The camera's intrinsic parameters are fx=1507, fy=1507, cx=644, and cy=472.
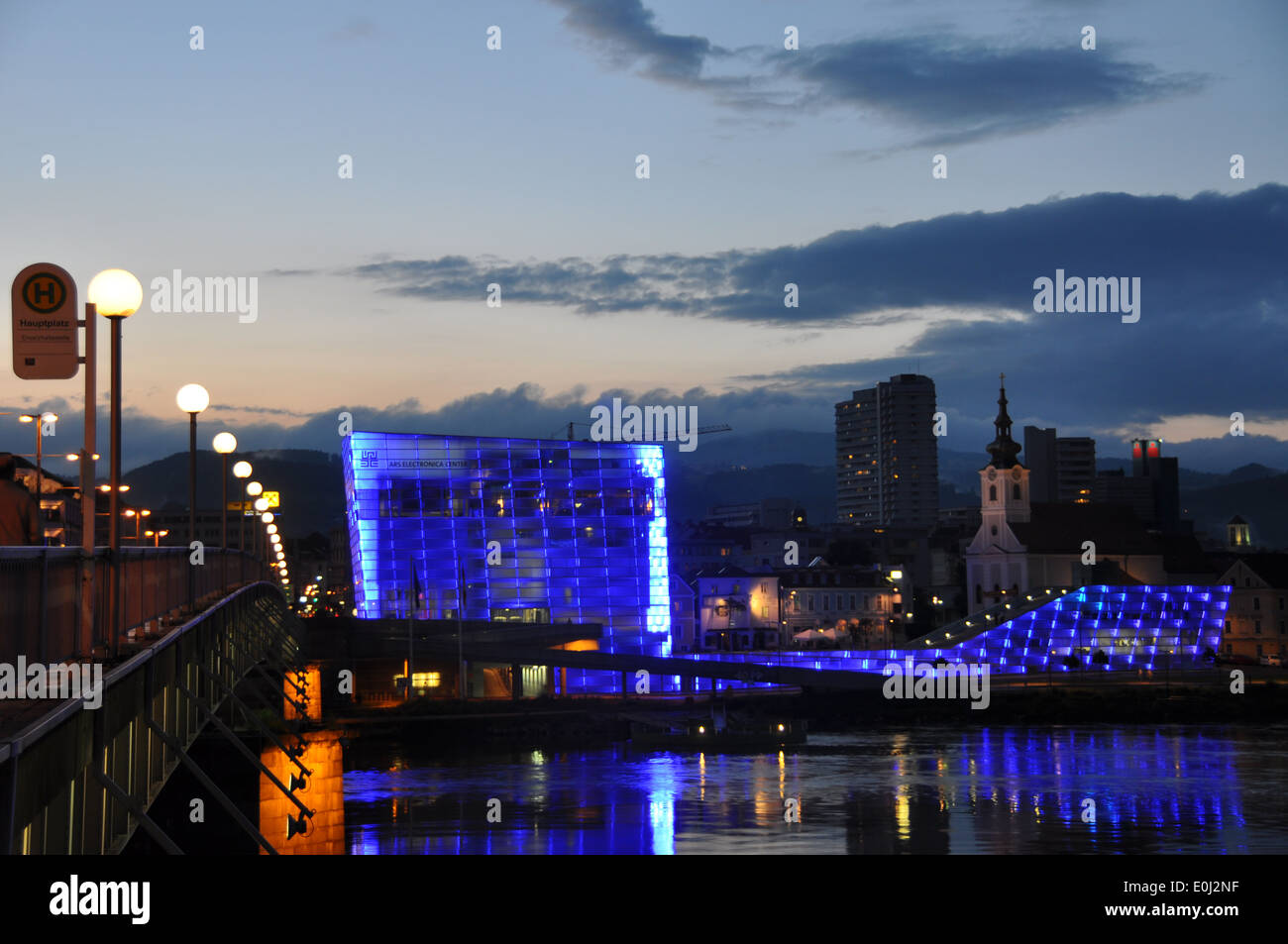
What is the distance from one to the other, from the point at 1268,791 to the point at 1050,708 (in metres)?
30.1

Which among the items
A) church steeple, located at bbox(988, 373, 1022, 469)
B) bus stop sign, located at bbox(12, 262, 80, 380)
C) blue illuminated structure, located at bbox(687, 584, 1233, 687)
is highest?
church steeple, located at bbox(988, 373, 1022, 469)

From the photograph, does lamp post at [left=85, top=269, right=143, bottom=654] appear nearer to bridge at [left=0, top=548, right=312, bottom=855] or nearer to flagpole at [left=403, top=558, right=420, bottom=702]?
bridge at [left=0, top=548, right=312, bottom=855]

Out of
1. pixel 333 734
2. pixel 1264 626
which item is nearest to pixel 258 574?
pixel 333 734

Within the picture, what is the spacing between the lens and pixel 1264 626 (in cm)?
12056

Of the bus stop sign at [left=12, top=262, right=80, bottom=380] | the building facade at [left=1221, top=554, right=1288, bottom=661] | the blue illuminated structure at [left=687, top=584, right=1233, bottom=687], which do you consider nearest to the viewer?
the bus stop sign at [left=12, top=262, right=80, bottom=380]

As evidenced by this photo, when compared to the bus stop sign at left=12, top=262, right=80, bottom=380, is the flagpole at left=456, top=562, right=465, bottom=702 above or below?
below

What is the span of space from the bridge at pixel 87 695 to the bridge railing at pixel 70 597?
0.01 meters

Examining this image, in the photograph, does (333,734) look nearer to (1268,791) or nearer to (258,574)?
(258,574)

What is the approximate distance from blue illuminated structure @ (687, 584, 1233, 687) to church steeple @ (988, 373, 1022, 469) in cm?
3442

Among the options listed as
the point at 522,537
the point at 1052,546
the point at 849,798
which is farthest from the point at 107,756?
the point at 1052,546

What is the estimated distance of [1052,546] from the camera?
138 m

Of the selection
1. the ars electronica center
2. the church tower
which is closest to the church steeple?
the church tower

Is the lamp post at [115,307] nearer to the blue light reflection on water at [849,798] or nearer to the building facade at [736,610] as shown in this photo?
the blue light reflection on water at [849,798]

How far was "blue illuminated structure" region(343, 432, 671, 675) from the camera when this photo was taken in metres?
90.6
